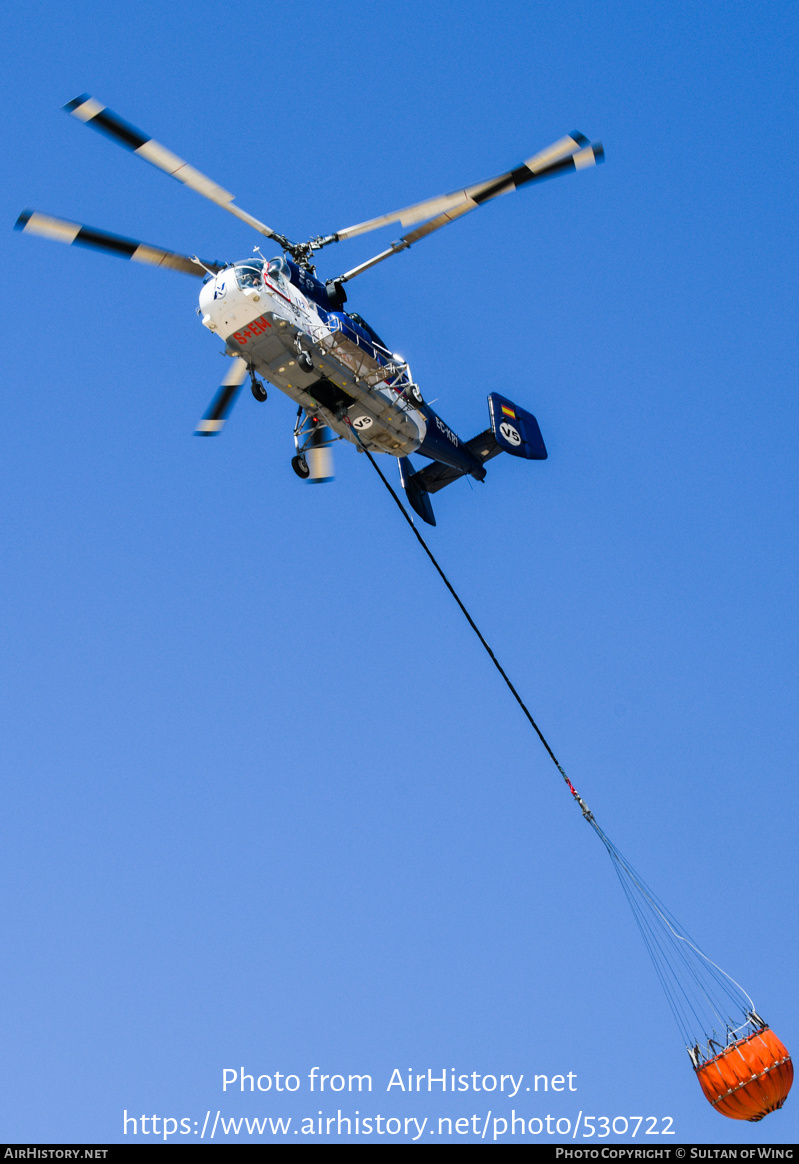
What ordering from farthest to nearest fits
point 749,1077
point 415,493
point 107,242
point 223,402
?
point 415,493 < point 223,402 < point 107,242 < point 749,1077

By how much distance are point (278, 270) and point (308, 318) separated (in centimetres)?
96

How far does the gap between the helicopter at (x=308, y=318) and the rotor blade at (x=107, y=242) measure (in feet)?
0.05

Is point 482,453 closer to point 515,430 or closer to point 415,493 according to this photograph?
point 515,430

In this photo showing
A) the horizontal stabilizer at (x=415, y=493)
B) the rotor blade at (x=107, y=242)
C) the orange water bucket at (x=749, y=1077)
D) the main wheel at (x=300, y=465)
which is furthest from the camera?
the horizontal stabilizer at (x=415, y=493)

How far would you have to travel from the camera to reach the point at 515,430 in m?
28.1

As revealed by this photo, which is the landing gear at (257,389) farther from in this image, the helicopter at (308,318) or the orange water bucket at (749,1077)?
the orange water bucket at (749,1077)

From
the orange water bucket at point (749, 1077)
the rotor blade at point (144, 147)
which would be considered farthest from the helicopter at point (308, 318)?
the orange water bucket at point (749, 1077)

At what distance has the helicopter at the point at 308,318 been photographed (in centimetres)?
2067

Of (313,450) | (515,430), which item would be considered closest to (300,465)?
(313,450)

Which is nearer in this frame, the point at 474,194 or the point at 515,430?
the point at 474,194

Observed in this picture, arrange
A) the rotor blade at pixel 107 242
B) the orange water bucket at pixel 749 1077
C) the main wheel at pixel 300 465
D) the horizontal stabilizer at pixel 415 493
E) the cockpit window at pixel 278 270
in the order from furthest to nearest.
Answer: the horizontal stabilizer at pixel 415 493, the main wheel at pixel 300 465, the cockpit window at pixel 278 270, the rotor blade at pixel 107 242, the orange water bucket at pixel 749 1077

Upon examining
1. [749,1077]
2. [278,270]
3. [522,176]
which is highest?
[278,270]

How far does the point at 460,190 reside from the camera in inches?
853
